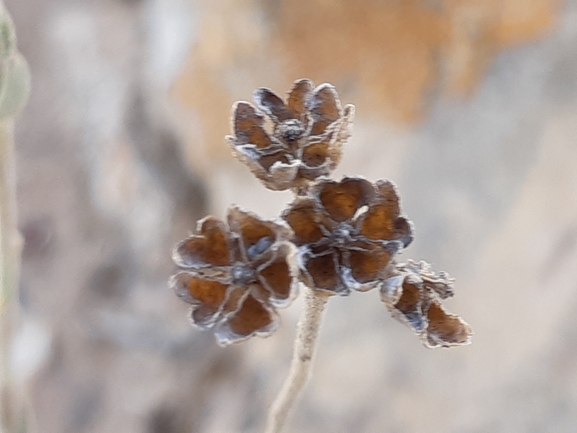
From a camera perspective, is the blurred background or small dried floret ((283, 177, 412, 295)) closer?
small dried floret ((283, 177, 412, 295))

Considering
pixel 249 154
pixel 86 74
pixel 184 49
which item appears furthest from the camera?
pixel 86 74

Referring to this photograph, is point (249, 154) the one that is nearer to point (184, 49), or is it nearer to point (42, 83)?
point (184, 49)

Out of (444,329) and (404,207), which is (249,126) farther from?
(404,207)

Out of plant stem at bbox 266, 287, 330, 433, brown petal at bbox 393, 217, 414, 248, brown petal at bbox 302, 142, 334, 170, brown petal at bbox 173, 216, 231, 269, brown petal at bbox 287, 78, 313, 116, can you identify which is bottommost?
plant stem at bbox 266, 287, 330, 433

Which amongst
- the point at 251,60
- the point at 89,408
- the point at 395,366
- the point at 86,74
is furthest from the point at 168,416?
the point at 86,74

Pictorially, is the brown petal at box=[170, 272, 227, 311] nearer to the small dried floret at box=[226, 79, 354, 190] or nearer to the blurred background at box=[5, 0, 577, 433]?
the small dried floret at box=[226, 79, 354, 190]

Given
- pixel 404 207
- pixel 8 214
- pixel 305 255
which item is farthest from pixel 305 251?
Result: pixel 404 207

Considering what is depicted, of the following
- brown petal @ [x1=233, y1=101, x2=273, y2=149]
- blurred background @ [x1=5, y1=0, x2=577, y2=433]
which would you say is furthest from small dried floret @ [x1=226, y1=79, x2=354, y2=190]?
blurred background @ [x1=5, y1=0, x2=577, y2=433]

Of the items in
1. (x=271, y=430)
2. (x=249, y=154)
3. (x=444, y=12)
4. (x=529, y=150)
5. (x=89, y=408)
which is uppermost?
(x=444, y=12)
